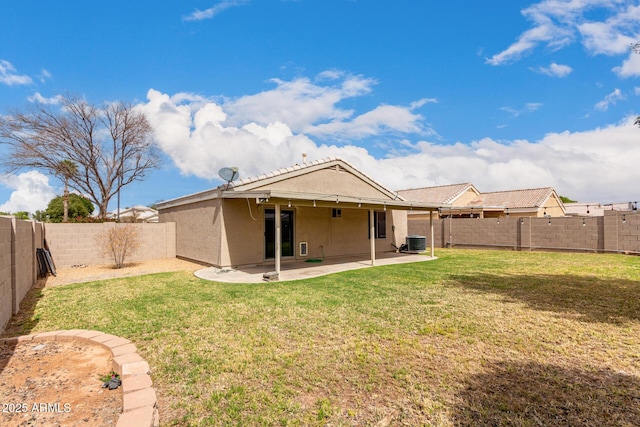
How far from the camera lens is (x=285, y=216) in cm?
1242

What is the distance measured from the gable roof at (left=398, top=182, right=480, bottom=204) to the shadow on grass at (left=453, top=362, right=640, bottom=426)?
2224 cm

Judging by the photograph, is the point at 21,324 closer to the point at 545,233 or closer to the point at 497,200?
the point at 545,233

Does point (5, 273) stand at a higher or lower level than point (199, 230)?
lower

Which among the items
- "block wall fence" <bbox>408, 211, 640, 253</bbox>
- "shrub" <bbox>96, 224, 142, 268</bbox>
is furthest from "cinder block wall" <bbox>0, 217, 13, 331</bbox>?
"block wall fence" <bbox>408, 211, 640, 253</bbox>

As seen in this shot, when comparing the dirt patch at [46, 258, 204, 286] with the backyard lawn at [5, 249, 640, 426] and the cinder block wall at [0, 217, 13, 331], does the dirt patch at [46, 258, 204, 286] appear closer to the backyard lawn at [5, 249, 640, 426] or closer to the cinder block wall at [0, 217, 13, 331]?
the backyard lawn at [5, 249, 640, 426]

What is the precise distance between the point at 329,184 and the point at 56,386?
1096cm

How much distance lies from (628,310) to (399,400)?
18.3ft

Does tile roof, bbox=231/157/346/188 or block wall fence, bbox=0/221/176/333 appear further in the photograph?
tile roof, bbox=231/157/346/188

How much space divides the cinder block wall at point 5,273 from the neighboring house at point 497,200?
2194cm

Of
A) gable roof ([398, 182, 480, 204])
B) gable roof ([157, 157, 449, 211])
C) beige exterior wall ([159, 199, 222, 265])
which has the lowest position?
beige exterior wall ([159, 199, 222, 265])

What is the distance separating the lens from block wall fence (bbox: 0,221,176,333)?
568cm

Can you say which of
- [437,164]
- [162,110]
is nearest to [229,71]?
[162,110]

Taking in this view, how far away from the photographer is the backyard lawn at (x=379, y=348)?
2.77 m

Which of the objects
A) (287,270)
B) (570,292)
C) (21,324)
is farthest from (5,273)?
(570,292)
